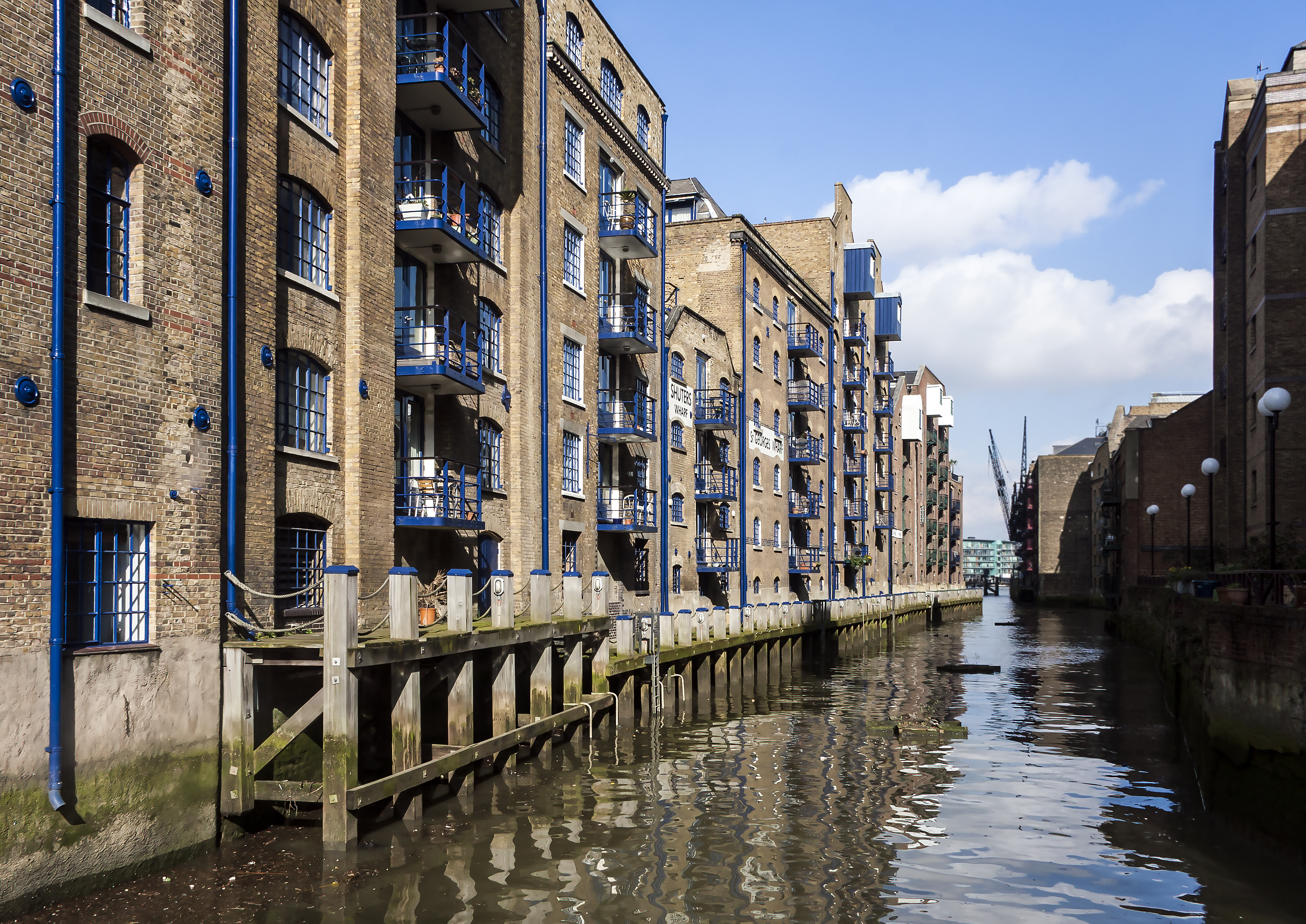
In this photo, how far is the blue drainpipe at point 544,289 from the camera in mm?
22344

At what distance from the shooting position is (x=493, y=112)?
69.7ft

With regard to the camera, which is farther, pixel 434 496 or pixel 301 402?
pixel 434 496

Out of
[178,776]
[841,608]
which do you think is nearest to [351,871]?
[178,776]

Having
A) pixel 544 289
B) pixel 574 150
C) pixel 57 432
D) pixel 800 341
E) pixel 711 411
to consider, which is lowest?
pixel 57 432

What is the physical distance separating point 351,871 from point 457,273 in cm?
1192

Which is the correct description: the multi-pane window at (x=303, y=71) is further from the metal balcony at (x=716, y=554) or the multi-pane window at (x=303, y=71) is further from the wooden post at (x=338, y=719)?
the metal balcony at (x=716, y=554)

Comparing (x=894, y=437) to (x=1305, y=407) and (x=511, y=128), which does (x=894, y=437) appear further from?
(x=511, y=128)

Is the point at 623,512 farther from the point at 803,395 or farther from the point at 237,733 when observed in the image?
the point at 803,395

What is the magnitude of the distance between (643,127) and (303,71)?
650 inches

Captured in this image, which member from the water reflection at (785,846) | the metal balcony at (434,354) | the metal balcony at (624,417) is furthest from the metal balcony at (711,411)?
the metal balcony at (434,354)

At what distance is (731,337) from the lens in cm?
3931

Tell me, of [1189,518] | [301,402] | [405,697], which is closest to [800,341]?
[1189,518]

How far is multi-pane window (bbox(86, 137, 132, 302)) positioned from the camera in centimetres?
1050

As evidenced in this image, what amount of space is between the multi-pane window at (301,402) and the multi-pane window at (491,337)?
5.32 m
